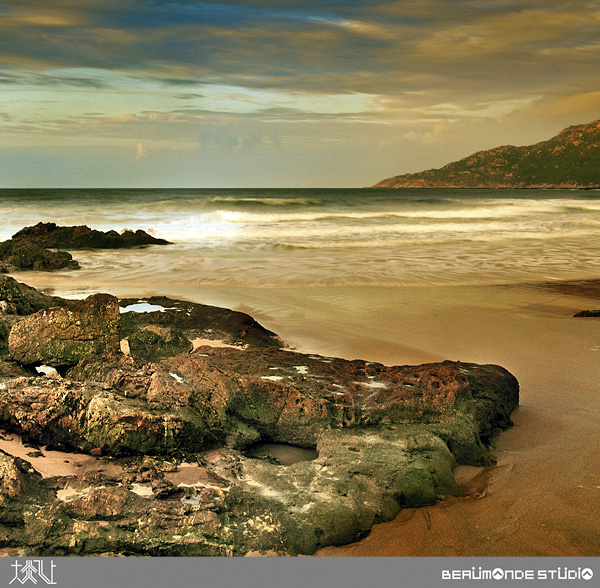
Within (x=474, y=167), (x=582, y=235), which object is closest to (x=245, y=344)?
(x=582, y=235)

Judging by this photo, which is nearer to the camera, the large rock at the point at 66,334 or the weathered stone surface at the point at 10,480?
the weathered stone surface at the point at 10,480

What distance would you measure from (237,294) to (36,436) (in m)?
4.29

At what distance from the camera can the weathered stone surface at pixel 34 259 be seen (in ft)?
28.9

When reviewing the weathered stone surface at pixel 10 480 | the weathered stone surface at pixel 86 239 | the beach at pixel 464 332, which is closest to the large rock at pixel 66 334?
the weathered stone surface at pixel 10 480

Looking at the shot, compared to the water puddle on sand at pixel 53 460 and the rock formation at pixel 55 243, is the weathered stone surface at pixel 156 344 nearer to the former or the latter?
the water puddle on sand at pixel 53 460

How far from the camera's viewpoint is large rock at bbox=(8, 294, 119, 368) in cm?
283

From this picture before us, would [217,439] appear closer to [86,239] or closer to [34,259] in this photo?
[34,259]

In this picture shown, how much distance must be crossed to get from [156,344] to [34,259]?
6.77 metres

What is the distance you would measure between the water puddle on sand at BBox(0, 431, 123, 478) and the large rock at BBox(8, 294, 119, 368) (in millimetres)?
754

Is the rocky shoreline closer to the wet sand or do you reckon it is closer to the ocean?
the wet sand

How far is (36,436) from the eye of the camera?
213 cm

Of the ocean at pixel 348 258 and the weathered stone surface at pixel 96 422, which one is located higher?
the ocean at pixel 348 258

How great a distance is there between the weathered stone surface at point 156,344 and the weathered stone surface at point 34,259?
618cm
